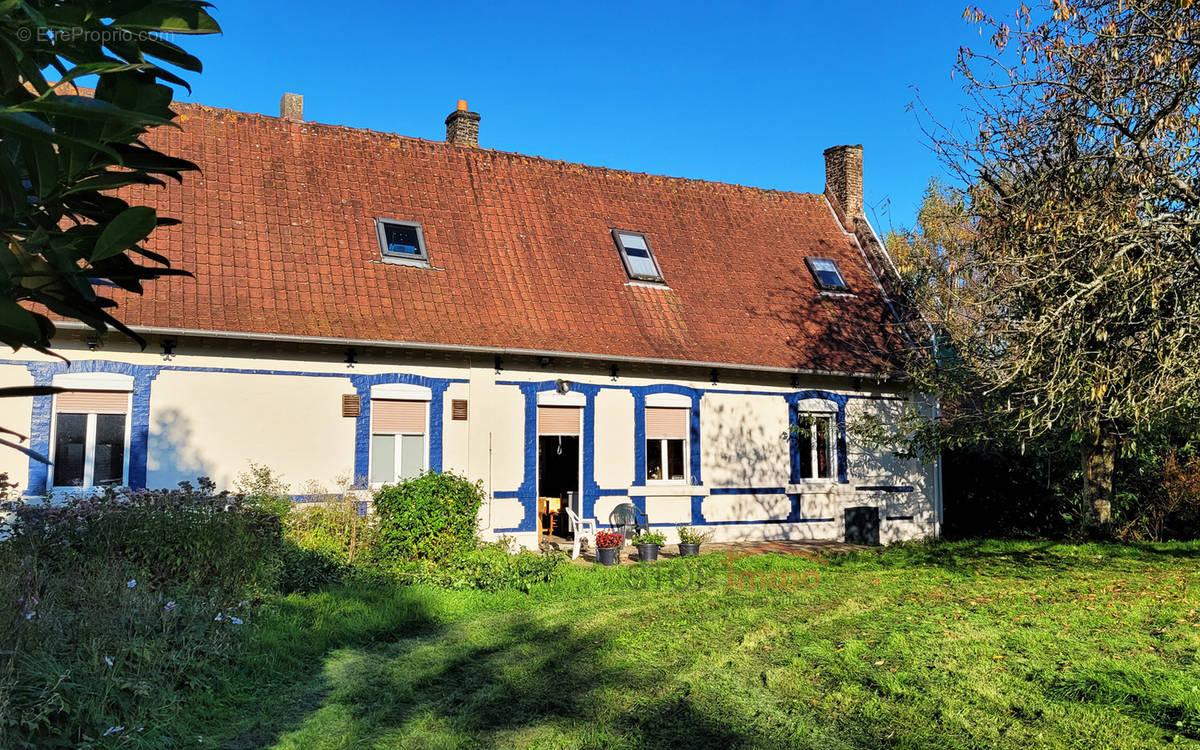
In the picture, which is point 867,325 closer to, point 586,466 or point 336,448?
point 586,466

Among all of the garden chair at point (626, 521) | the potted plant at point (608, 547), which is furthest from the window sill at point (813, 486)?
the potted plant at point (608, 547)

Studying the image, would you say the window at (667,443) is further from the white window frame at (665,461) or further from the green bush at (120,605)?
the green bush at (120,605)

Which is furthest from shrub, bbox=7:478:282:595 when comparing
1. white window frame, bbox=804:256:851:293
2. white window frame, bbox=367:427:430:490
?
white window frame, bbox=804:256:851:293

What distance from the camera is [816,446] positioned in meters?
16.4

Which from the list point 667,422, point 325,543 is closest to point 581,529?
point 667,422

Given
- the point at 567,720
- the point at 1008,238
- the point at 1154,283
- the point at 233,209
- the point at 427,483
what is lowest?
the point at 567,720

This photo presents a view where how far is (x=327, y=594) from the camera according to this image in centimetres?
894

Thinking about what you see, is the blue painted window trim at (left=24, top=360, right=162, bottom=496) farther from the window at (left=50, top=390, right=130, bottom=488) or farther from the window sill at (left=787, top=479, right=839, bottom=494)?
the window sill at (left=787, top=479, right=839, bottom=494)

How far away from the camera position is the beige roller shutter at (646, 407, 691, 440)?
49.0 ft

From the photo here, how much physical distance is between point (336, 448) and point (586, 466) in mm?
3911

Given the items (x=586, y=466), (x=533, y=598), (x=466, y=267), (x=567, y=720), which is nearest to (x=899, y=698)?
(x=567, y=720)

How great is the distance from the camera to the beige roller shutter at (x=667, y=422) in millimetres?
14922

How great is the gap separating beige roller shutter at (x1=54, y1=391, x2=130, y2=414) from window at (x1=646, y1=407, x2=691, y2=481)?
25.6 feet

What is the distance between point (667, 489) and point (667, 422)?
1.14m
